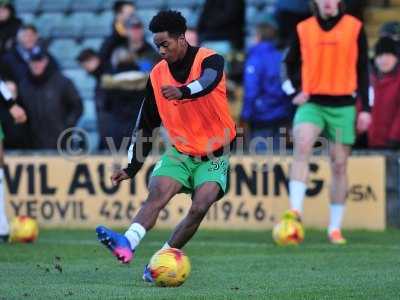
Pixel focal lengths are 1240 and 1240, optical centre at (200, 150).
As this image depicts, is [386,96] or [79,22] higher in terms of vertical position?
[79,22]

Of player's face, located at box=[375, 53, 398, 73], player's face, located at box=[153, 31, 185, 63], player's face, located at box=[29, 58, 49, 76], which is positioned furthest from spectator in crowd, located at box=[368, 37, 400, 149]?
player's face, located at box=[153, 31, 185, 63]

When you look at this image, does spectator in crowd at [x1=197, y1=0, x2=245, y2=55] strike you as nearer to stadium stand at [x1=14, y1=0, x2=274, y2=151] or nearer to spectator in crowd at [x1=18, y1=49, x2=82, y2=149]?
stadium stand at [x1=14, y1=0, x2=274, y2=151]

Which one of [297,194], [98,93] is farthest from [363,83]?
[98,93]

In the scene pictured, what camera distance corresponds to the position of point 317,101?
Result: 12.6 meters

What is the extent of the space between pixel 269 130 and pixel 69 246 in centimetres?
456

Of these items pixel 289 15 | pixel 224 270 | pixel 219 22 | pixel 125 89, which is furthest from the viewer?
pixel 219 22

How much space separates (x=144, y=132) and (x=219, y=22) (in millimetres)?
8724

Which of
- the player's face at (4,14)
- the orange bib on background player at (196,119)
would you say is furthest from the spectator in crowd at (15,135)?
the orange bib on background player at (196,119)

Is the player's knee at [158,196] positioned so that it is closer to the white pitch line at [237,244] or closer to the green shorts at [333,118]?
the white pitch line at [237,244]

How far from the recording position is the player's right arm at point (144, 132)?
9359mm

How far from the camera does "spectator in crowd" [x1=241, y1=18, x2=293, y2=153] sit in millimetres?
15984

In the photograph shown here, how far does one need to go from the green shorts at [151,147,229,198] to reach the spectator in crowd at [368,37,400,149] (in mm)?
5918

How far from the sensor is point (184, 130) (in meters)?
9.46

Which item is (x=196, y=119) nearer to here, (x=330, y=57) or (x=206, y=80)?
(x=206, y=80)
